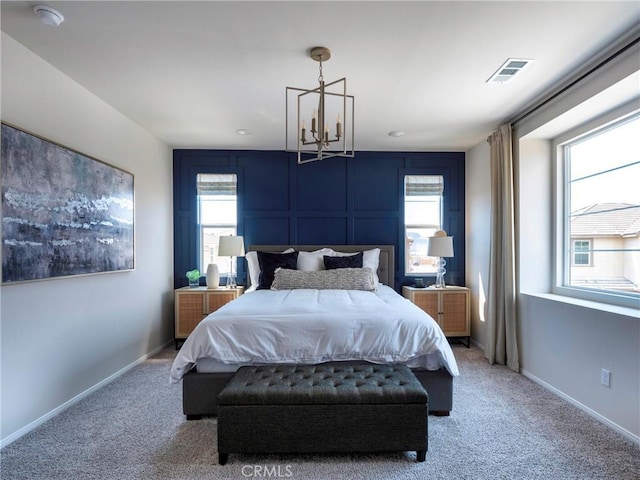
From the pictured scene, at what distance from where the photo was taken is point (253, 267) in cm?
427

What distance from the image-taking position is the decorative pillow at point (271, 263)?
13.1ft

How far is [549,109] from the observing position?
2.96m

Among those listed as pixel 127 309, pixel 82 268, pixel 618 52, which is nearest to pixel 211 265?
pixel 127 309

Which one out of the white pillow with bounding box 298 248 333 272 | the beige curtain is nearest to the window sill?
the beige curtain

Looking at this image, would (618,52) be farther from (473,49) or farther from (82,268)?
(82,268)

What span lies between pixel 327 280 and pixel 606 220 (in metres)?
2.55

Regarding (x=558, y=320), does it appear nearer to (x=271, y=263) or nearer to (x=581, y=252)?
(x=581, y=252)

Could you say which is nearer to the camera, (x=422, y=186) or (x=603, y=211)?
(x=603, y=211)

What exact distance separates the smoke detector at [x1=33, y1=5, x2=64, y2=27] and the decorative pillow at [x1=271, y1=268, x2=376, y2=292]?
8.91 ft

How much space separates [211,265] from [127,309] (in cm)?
113

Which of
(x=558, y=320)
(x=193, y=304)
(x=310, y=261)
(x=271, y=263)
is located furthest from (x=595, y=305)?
(x=193, y=304)

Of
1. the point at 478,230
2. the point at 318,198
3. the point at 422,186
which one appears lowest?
the point at 478,230

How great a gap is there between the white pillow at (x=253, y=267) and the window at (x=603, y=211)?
121 inches

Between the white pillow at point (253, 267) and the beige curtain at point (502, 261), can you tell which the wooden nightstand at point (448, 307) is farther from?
the white pillow at point (253, 267)
